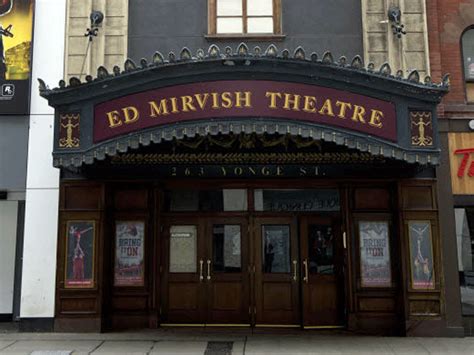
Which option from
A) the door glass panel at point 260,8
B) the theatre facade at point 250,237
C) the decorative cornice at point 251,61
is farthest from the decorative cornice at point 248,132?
the door glass panel at point 260,8

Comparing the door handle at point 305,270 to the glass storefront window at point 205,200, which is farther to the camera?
the glass storefront window at point 205,200

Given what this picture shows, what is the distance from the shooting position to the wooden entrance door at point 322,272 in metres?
10.6

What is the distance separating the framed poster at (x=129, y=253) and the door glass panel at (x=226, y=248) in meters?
1.40

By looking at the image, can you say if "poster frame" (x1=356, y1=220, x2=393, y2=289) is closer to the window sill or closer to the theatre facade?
the theatre facade

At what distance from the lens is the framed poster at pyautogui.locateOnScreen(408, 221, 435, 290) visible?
997 centimetres

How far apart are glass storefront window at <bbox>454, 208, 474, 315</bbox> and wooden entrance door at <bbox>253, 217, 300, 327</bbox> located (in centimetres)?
304

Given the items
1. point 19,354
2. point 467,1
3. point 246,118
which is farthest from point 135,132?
point 467,1

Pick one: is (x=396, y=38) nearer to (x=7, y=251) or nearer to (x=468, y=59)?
(x=468, y=59)

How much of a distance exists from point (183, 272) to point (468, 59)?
23.0ft

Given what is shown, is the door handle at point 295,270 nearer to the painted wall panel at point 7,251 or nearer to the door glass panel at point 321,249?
the door glass panel at point 321,249

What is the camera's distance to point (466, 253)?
34.0 feet

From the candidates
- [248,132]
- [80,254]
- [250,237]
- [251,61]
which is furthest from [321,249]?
[80,254]

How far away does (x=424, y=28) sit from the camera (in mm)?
10617

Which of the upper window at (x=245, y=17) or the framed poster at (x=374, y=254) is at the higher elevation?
the upper window at (x=245, y=17)
